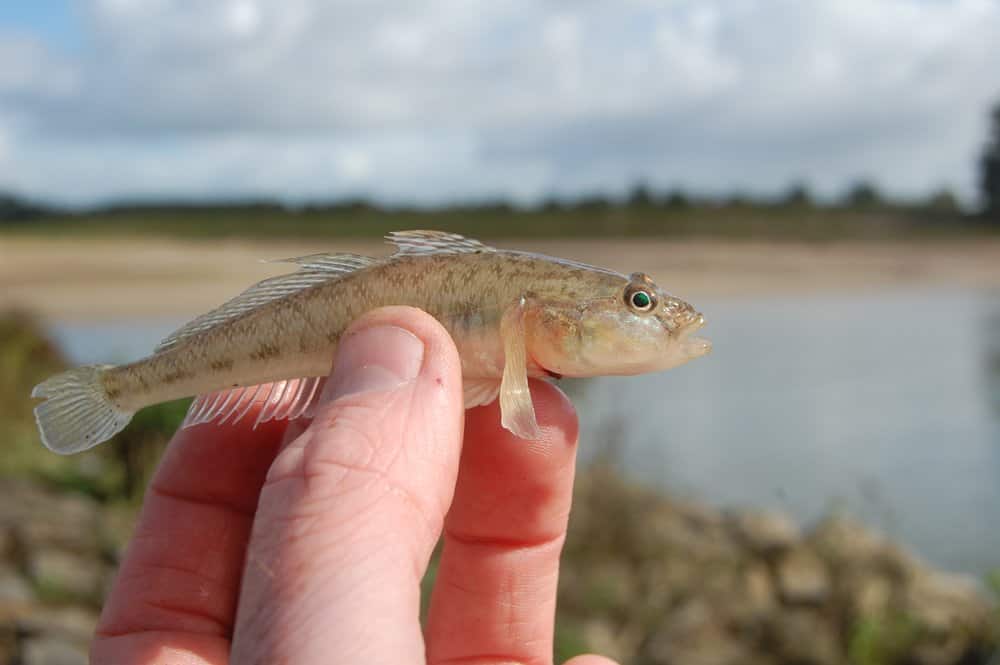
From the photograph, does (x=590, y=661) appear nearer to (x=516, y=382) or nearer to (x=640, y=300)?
(x=516, y=382)

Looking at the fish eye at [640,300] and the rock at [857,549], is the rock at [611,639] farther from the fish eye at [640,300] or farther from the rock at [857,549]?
the fish eye at [640,300]

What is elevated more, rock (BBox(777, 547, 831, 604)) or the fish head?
the fish head

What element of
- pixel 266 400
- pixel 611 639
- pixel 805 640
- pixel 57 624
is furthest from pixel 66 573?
pixel 805 640

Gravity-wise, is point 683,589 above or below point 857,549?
below

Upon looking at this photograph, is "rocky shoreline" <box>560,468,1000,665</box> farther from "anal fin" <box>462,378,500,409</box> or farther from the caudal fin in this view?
the caudal fin

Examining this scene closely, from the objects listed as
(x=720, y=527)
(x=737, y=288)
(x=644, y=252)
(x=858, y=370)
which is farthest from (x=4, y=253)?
(x=720, y=527)

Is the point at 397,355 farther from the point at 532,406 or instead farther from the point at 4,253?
the point at 4,253

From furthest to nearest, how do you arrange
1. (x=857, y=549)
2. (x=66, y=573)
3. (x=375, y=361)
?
(x=857, y=549), (x=66, y=573), (x=375, y=361)

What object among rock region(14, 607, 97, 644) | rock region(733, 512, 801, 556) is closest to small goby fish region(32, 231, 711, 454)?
rock region(14, 607, 97, 644)
